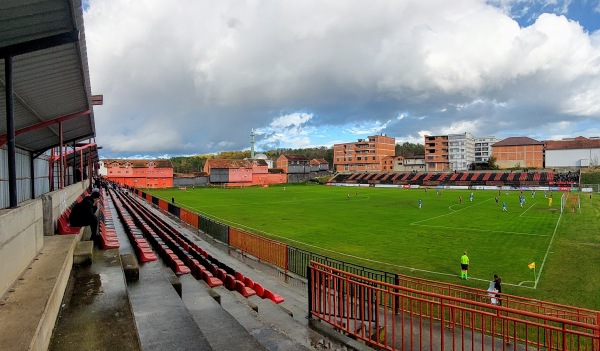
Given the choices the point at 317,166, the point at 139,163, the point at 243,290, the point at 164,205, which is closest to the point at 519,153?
the point at 317,166

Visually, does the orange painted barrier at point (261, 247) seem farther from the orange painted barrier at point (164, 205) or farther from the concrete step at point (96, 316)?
the orange painted barrier at point (164, 205)

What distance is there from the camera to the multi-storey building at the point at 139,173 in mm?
86438

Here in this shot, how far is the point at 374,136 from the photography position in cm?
12288

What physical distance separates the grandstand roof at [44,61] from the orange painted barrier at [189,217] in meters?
10.6

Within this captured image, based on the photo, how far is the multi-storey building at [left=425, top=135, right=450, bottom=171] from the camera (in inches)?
4469

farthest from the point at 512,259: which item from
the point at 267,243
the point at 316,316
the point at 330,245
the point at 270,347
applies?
the point at 270,347

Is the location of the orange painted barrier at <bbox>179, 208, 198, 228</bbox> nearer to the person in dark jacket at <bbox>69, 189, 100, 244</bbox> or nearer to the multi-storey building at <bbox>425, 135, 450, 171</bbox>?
the person in dark jacket at <bbox>69, 189, 100, 244</bbox>

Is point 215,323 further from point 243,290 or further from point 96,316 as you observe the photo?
point 243,290

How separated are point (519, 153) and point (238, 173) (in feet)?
257

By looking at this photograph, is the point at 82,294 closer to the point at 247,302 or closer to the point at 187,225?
the point at 247,302

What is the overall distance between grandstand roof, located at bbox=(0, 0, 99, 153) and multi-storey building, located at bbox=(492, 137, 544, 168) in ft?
375

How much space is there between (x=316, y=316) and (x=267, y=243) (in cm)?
758

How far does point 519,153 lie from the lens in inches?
4136

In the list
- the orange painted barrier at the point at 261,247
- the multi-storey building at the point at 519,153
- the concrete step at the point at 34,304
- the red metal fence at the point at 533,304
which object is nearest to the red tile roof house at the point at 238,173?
the multi-storey building at the point at 519,153
